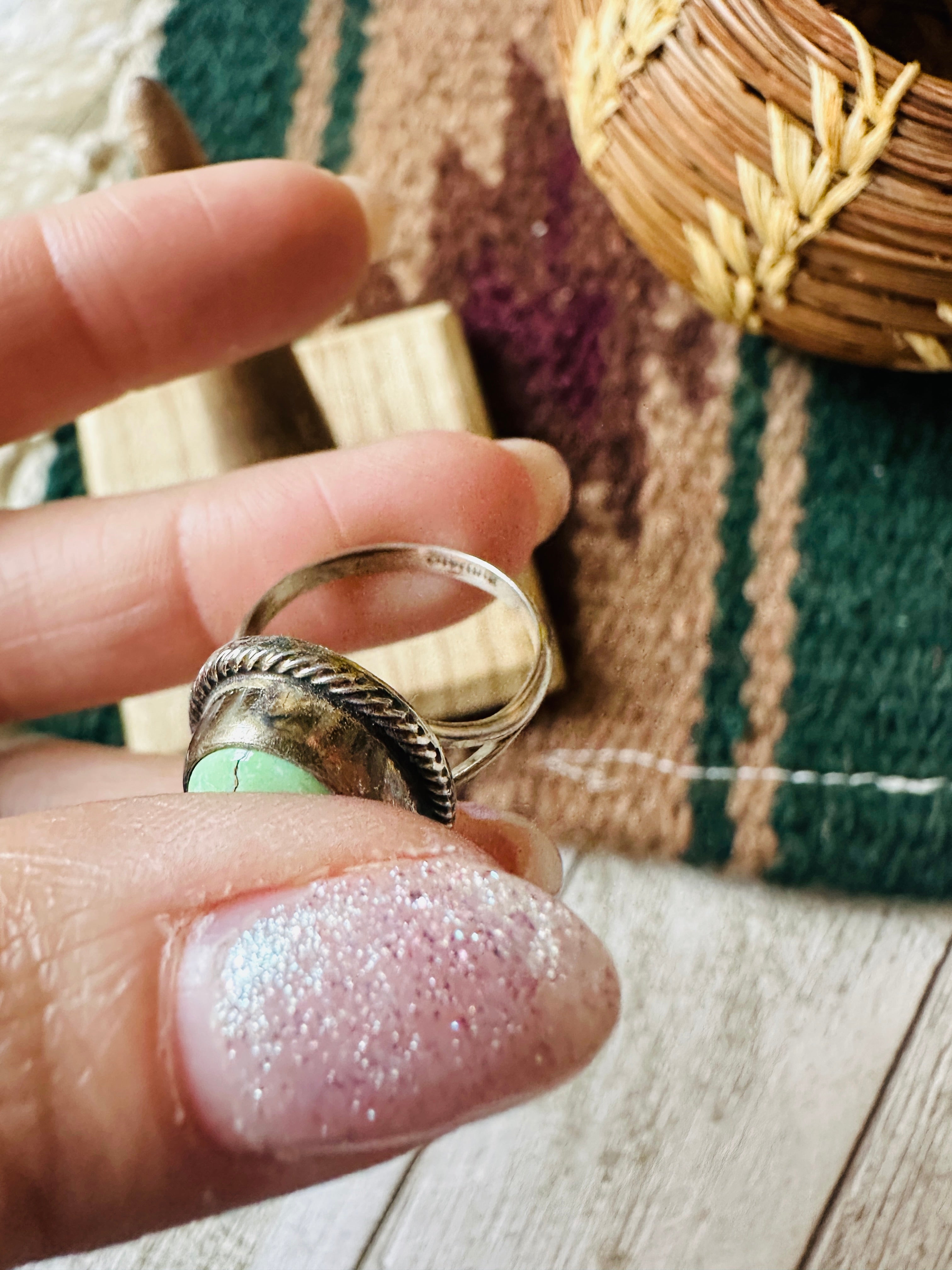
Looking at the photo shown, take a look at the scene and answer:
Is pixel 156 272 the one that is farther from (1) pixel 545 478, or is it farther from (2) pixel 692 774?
(2) pixel 692 774

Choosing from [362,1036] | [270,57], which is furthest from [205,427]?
[362,1036]

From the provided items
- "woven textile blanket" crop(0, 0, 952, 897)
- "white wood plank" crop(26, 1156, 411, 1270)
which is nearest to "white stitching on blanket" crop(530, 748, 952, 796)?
"woven textile blanket" crop(0, 0, 952, 897)

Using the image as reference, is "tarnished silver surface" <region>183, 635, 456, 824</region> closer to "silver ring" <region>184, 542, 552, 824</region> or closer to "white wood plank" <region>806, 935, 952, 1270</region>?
"silver ring" <region>184, 542, 552, 824</region>

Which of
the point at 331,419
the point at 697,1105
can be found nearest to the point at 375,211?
the point at 331,419

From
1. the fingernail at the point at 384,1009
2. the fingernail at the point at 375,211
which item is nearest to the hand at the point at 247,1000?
the fingernail at the point at 384,1009

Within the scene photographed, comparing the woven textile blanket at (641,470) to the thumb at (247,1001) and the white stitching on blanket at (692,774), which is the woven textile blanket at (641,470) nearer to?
the white stitching on blanket at (692,774)

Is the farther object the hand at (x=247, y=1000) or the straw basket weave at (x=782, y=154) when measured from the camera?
the straw basket weave at (x=782, y=154)
